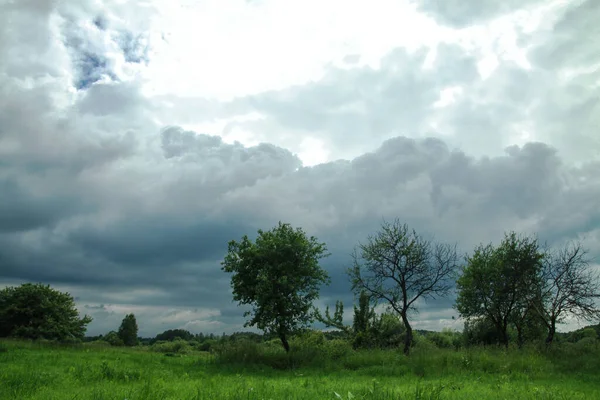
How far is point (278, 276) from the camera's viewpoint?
32.7m

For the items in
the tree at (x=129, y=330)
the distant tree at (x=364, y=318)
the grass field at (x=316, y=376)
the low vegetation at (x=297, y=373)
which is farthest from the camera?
the tree at (x=129, y=330)

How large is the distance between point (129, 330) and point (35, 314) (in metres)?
51.3

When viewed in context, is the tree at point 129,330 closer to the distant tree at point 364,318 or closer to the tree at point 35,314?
the tree at point 35,314

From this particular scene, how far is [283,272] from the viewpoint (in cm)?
3225

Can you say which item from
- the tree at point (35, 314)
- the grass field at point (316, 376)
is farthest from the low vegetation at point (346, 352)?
the tree at point (35, 314)

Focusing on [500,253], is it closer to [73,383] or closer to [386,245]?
[386,245]

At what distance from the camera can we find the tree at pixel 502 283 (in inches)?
Answer: 1618

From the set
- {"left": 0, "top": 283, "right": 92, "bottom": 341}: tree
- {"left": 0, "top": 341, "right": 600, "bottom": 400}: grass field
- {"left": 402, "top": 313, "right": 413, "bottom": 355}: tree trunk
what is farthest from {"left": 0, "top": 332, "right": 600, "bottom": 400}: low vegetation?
{"left": 0, "top": 283, "right": 92, "bottom": 341}: tree

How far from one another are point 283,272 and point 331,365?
834 centimetres

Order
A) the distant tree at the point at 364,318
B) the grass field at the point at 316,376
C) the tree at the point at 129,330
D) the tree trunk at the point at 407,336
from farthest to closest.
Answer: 1. the tree at the point at 129,330
2. the distant tree at the point at 364,318
3. the tree trunk at the point at 407,336
4. the grass field at the point at 316,376

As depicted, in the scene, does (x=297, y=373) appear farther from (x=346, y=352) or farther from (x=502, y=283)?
(x=502, y=283)

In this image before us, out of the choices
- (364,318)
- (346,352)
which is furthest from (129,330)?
(346,352)

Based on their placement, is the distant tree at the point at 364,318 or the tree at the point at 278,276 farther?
the distant tree at the point at 364,318

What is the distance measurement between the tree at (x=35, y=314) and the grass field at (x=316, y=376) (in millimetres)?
40702
